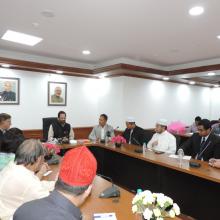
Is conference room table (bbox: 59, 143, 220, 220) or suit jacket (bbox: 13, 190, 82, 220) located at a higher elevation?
suit jacket (bbox: 13, 190, 82, 220)

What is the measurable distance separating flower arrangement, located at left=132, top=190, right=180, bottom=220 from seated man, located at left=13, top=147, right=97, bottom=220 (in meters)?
0.39

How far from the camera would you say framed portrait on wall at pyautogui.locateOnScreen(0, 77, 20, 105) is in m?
5.06

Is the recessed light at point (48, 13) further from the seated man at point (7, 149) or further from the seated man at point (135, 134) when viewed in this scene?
the seated man at point (135, 134)

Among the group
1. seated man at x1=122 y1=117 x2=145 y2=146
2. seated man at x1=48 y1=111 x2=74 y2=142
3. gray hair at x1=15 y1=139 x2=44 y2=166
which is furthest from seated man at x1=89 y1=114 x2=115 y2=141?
gray hair at x1=15 y1=139 x2=44 y2=166

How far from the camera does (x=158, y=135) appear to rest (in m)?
4.24

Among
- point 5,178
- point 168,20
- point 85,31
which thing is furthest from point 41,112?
point 5,178

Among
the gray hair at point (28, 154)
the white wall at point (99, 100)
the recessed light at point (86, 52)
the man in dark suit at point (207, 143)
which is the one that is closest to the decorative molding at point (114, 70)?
the white wall at point (99, 100)

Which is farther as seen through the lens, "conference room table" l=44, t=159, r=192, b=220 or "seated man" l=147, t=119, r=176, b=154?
"seated man" l=147, t=119, r=176, b=154

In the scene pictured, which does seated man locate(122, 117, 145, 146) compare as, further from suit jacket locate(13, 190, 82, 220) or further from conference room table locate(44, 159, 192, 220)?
suit jacket locate(13, 190, 82, 220)

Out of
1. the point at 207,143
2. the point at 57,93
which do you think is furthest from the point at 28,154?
the point at 57,93

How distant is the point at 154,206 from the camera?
48.8 inches

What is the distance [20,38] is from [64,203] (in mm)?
3811

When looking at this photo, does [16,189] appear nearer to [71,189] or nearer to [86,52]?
[71,189]

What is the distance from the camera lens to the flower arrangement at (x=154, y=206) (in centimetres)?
119
